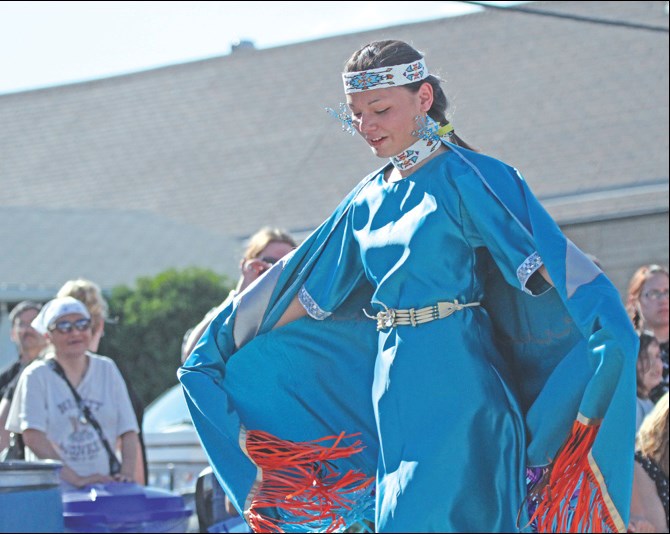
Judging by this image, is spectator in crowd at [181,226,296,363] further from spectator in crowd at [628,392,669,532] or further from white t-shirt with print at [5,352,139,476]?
spectator in crowd at [628,392,669,532]

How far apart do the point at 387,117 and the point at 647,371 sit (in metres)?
3.44

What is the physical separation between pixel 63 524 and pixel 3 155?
22.0m

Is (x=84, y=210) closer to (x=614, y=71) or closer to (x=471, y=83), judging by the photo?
(x=471, y=83)

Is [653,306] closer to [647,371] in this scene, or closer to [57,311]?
[647,371]

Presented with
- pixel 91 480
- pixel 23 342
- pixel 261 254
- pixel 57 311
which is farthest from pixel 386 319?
pixel 23 342

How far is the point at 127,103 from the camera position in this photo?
91.0 ft

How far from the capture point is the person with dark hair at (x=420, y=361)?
408 cm

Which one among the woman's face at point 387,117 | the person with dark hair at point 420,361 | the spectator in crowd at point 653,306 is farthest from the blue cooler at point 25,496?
the spectator in crowd at point 653,306

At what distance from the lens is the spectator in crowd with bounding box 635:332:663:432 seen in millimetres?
7234

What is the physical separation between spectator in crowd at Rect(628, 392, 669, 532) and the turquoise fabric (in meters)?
2.28

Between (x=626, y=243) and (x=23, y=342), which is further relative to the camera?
(x=626, y=243)

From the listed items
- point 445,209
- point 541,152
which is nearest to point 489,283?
point 445,209

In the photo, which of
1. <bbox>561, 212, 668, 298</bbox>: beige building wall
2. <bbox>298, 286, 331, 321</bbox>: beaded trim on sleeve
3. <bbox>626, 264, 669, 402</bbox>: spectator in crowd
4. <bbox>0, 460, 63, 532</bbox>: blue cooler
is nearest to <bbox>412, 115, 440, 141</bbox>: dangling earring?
<bbox>298, 286, 331, 321</bbox>: beaded trim on sleeve

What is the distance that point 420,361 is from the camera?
424cm
